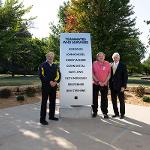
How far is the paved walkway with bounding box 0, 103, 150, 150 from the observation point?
6332mm

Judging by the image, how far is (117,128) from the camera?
25.8 feet

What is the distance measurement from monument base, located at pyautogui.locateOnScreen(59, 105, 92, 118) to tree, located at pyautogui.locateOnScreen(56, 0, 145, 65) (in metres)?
16.9

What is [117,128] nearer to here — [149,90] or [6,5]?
[149,90]

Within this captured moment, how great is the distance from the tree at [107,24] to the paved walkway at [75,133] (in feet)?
56.4

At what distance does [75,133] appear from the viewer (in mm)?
7336

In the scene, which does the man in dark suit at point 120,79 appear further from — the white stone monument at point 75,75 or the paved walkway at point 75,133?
the white stone monument at point 75,75

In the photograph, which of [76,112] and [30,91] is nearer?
[76,112]

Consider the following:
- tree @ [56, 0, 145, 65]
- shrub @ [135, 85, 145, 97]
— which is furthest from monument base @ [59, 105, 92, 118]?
tree @ [56, 0, 145, 65]

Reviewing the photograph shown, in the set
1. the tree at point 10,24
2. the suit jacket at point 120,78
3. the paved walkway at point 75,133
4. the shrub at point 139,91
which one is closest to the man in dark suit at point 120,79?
the suit jacket at point 120,78

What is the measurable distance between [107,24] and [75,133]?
796 inches

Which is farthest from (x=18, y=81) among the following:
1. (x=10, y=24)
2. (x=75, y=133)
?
(x=75, y=133)

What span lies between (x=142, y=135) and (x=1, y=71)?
38.6 m

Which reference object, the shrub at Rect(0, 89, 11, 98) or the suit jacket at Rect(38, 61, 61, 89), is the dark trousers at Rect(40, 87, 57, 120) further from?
the shrub at Rect(0, 89, 11, 98)

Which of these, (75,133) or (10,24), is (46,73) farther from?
(10,24)
